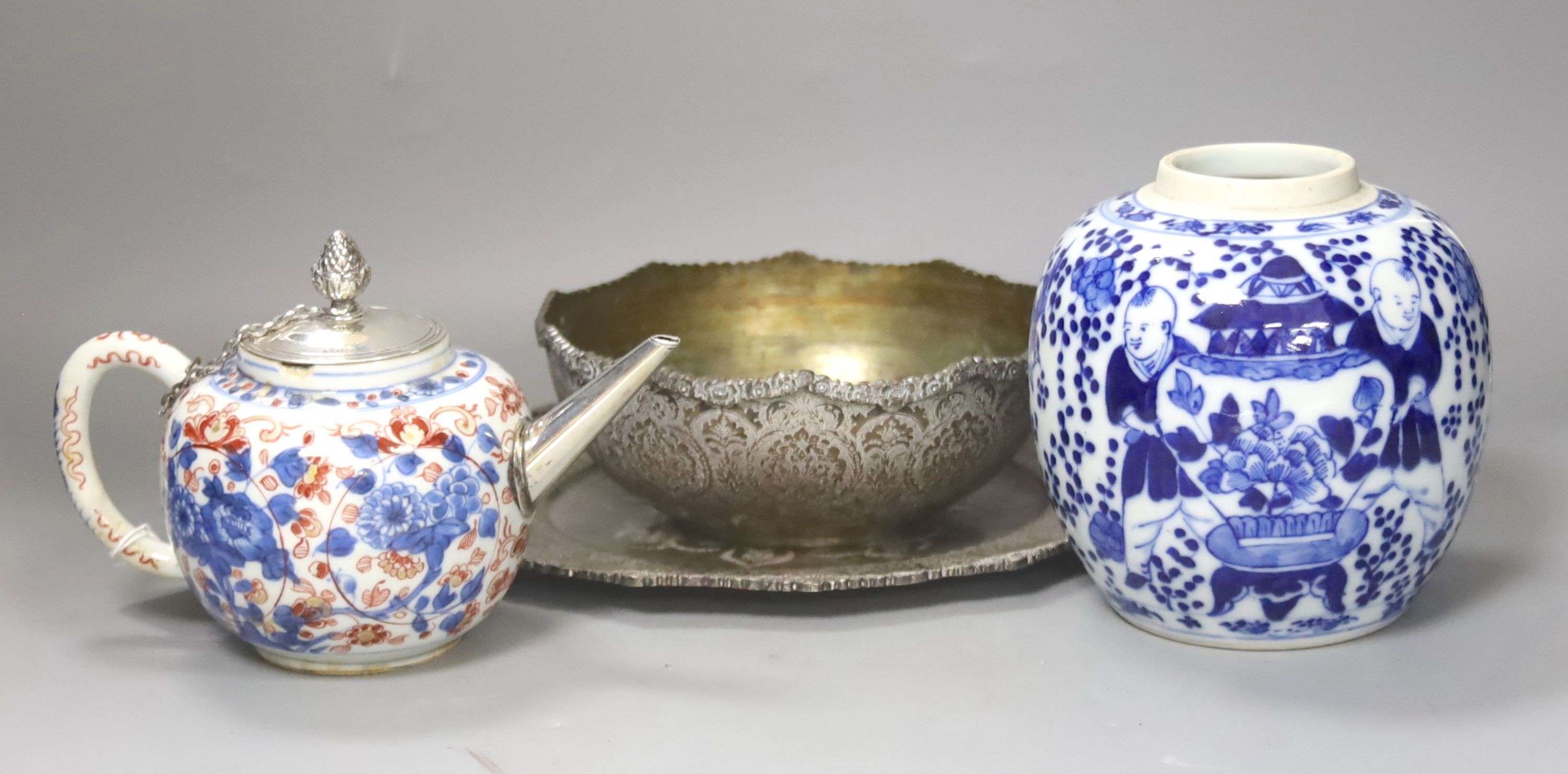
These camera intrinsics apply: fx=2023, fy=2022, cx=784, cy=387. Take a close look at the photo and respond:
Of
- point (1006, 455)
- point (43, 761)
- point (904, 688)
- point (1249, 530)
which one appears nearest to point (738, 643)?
point (904, 688)

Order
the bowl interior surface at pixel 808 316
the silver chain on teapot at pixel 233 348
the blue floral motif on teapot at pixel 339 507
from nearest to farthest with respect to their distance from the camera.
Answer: the blue floral motif on teapot at pixel 339 507, the silver chain on teapot at pixel 233 348, the bowl interior surface at pixel 808 316

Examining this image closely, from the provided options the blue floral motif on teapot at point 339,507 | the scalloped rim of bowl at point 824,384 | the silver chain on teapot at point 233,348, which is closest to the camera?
the blue floral motif on teapot at point 339,507

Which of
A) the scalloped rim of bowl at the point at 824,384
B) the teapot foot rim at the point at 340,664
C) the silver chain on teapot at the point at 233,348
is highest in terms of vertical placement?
the silver chain on teapot at the point at 233,348

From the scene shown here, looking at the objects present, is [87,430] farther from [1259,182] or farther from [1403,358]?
[1403,358]

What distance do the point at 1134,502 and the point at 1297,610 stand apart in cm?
23

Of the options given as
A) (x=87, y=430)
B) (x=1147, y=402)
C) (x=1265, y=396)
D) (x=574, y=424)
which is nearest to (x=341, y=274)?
(x=574, y=424)

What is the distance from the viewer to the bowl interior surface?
3.03m

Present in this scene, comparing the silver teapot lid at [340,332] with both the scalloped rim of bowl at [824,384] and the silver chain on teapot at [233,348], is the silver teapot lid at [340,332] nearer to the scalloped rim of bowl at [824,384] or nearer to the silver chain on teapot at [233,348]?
the silver chain on teapot at [233,348]

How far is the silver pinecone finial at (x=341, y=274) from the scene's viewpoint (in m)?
2.24

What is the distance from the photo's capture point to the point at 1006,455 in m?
2.63

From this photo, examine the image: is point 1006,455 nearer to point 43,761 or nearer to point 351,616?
point 351,616

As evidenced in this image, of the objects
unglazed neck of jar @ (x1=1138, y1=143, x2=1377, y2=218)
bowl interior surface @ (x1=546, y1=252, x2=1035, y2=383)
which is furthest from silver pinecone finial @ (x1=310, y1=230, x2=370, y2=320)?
unglazed neck of jar @ (x1=1138, y1=143, x2=1377, y2=218)

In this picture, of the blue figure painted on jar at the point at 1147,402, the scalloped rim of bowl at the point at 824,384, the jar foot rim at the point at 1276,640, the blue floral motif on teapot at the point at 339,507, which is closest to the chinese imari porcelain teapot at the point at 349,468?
the blue floral motif on teapot at the point at 339,507

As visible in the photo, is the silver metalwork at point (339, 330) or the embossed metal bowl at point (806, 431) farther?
the embossed metal bowl at point (806, 431)
